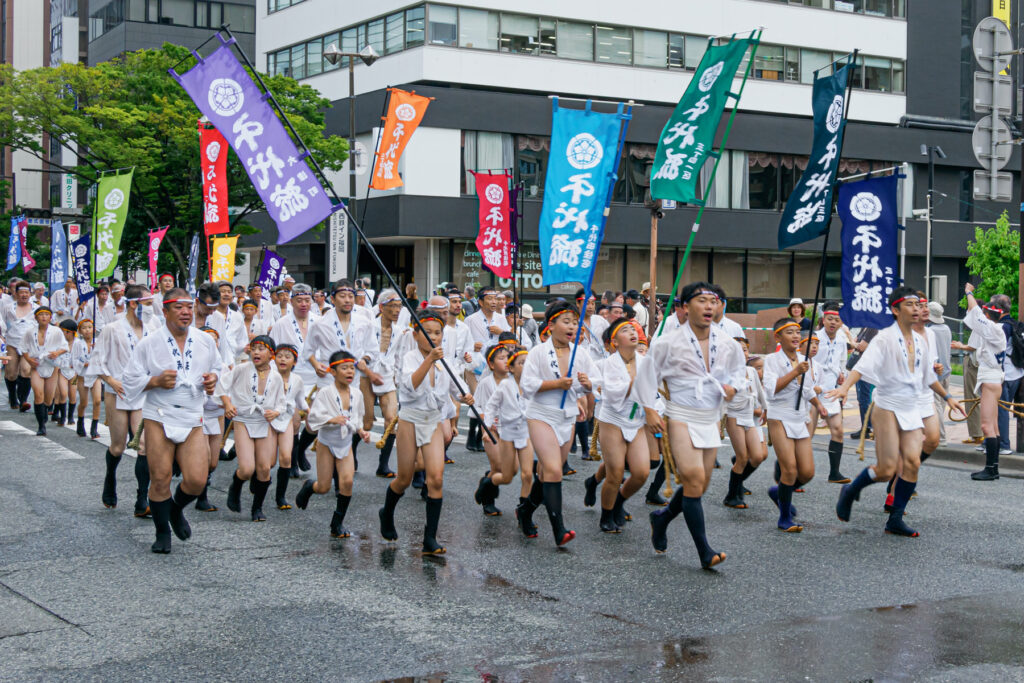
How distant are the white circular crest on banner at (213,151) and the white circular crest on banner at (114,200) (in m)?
4.16

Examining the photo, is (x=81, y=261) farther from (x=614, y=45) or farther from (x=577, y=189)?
(x=614, y=45)

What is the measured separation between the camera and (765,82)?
1651 inches

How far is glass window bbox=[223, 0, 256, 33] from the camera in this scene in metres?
59.3

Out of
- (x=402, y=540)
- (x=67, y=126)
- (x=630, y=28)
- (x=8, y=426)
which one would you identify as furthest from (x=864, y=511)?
(x=630, y=28)

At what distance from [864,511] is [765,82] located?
34.3 m

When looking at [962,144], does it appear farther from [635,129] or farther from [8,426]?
[8,426]

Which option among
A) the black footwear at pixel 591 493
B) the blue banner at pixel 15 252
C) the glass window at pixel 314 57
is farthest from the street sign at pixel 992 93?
the glass window at pixel 314 57

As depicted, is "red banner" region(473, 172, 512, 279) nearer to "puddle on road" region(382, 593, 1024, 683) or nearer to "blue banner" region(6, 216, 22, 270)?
"puddle on road" region(382, 593, 1024, 683)

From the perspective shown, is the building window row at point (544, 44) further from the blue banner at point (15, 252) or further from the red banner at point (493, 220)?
the red banner at point (493, 220)

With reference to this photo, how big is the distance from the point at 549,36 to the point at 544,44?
0.36m

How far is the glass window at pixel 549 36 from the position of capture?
38.1 meters

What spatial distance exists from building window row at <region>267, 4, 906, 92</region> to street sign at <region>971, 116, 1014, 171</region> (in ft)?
72.6

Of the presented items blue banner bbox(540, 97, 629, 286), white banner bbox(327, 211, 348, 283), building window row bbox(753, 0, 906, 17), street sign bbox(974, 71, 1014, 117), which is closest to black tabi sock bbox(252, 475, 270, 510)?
blue banner bbox(540, 97, 629, 286)

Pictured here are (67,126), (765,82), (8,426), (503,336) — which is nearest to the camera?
(503,336)
